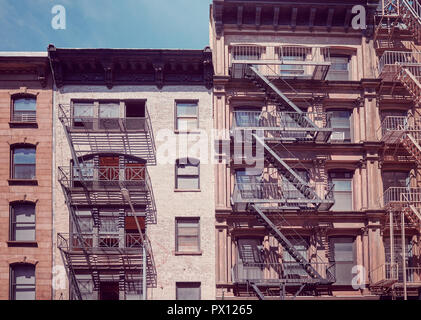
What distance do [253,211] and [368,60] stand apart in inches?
378

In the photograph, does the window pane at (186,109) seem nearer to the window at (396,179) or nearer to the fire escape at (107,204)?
the fire escape at (107,204)

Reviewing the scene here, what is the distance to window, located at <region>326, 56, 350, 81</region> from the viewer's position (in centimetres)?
2742

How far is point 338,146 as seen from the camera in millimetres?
Answer: 26094

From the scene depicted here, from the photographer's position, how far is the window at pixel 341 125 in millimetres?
26688

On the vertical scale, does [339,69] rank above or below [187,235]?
above

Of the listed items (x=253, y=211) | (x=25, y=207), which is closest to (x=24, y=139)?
(x=25, y=207)

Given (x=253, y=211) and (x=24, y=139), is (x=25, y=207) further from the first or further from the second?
(x=253, y=211)

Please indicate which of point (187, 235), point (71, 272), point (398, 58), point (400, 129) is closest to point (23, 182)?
point (71, 272)

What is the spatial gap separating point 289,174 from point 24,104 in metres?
13.0

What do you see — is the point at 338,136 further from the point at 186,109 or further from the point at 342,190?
the point at 186,109

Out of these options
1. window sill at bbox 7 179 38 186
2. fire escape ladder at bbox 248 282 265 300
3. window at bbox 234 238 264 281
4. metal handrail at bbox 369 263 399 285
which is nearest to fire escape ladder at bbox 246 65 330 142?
window at bbox 234 238 264 281

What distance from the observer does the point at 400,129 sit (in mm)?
26156

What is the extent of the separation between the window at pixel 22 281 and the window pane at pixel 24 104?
7361 mm
